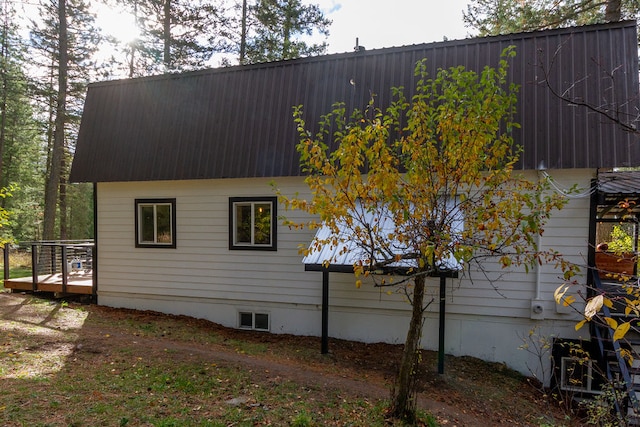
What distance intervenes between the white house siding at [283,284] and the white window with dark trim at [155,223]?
16 centimetres

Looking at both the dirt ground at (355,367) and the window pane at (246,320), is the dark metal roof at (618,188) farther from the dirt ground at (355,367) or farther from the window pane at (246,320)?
the window pane at (246,320)

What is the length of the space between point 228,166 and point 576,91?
6781 mm

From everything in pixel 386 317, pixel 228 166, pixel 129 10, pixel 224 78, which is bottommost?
pixel 386 317

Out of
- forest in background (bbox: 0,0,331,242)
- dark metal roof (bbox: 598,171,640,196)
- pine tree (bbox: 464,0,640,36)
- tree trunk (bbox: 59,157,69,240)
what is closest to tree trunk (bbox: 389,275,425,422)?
dark metal roof (bbox: 598,171,640,196)

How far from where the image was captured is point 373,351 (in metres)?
7.07

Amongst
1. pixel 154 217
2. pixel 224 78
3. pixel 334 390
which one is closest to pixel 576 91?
pixel 334 390

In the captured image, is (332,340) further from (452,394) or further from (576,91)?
(576,91)

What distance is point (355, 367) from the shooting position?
20.5ft

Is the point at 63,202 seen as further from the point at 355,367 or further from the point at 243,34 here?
the point at 355,367

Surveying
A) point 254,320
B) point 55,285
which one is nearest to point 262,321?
point 254,320

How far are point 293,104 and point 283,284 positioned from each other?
3.92 metres

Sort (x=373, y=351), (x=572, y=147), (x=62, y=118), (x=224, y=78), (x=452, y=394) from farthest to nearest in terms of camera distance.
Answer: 1. (x=62, y=118)
2. (x=224, y=78)
3. (x=373, y=351)
4. (x=572, y=147)
5. (x=452, y=394)

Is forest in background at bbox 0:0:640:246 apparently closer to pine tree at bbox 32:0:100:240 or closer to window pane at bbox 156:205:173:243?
pine tree at bbox 32:0:100:240

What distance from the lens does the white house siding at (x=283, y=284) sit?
6578mm
